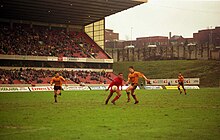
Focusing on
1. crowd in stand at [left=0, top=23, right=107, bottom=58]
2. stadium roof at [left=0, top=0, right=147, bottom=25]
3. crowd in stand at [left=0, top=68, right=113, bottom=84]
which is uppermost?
stadium roof at [left=0, top=0, right=147, bottom=25]

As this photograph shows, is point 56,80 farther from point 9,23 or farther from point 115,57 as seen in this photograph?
point 115,57

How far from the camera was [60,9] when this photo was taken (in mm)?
66188

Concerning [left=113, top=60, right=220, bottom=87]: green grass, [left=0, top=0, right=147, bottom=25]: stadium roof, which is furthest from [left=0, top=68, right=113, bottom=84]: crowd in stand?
[left=113, top=60, right=220, bottom=87]: green grass

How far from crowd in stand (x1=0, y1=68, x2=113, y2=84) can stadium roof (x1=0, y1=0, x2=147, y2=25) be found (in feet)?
38.9

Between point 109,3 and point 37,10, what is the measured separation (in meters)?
14.2

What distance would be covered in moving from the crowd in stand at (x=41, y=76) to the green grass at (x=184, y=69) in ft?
49.3

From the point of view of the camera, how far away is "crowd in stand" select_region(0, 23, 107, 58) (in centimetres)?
6562

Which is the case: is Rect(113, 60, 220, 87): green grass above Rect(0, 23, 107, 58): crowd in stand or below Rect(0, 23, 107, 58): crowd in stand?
below

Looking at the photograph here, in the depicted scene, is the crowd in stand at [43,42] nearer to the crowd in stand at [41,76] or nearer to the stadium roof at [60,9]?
the stadium roof at [60,9]

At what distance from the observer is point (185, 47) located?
304ft

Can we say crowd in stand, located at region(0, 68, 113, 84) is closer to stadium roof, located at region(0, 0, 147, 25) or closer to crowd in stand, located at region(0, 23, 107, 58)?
crowd in stand, located at region(0, 23, 107, 58)

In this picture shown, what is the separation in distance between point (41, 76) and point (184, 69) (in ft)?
115

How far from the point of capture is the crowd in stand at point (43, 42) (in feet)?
215

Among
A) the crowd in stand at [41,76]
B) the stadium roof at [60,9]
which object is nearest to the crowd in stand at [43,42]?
the stadium roof at [60,9]
